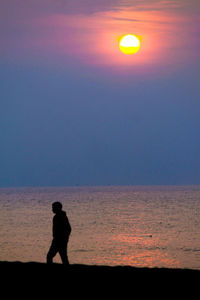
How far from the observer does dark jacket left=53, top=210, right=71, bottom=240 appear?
13.2 m

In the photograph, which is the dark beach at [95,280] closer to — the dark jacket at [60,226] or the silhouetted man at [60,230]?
the silhouetted man at [60,230]

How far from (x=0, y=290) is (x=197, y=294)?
4419 millimetres

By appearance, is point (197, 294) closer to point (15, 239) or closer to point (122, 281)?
point (122, 281)

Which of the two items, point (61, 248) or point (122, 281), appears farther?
point (61, 248)

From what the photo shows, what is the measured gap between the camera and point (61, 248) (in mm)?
13477

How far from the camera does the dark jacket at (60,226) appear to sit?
13242mm

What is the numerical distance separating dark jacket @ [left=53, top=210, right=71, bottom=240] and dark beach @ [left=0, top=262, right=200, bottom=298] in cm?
96

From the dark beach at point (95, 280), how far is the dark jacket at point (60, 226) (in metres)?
0.96

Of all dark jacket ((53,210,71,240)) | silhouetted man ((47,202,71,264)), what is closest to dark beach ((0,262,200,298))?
silhouetted man ((47,202,71,264))

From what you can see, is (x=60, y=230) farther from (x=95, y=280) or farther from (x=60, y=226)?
→ (x=95, y=280)

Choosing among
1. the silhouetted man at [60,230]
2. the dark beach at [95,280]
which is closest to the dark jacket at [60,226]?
the silhouetted man at [60,230]

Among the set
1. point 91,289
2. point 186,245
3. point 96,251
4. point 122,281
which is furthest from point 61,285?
point 186,245

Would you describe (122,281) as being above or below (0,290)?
above

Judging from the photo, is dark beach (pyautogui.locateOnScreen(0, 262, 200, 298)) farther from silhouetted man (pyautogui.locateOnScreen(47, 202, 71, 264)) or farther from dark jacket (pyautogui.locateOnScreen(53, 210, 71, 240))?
dark jacket (pyautogui.locateOnScreen(53, 210, 71, 240))
